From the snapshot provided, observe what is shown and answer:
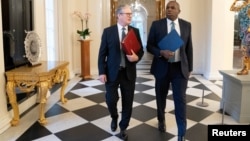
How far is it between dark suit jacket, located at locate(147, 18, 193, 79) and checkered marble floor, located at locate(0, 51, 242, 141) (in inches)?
29.9

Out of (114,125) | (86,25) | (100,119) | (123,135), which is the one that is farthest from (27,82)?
(86,25)

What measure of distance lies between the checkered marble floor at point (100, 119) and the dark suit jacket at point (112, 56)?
0.74 meters

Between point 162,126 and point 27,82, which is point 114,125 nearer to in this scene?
point 162,126

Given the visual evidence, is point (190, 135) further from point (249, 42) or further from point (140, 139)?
point (249, 42)

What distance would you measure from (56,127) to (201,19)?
16.5 feet

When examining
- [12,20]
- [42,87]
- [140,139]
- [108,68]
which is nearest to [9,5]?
[12,20]

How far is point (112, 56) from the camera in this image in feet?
8.77

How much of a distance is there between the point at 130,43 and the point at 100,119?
4.36ft

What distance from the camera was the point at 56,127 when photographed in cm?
316

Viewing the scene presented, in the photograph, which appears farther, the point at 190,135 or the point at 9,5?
the point at 9,5

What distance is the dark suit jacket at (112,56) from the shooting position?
8.73 ft

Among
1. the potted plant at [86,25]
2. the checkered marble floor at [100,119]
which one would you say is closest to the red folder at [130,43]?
the checkered marble floor at [100,119]

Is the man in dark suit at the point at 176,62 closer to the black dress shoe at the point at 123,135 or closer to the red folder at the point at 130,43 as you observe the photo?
the red folder at the point at 130,43

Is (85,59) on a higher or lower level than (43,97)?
higher
